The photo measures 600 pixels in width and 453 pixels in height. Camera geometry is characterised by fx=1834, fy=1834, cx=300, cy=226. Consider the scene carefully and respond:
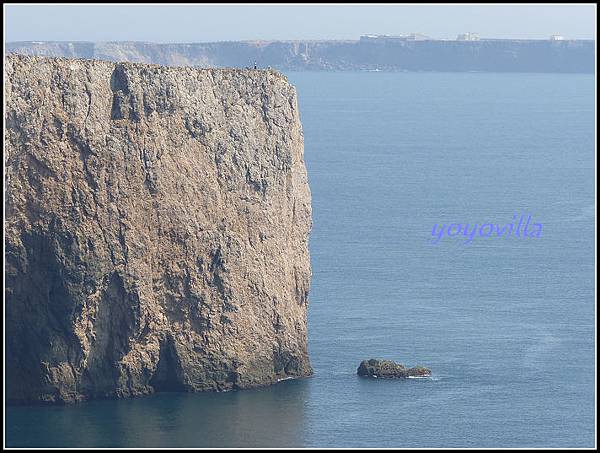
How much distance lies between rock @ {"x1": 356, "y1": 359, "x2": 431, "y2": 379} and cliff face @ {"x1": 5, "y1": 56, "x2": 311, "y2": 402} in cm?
350

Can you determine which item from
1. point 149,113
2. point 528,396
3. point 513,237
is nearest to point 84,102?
point 149,113

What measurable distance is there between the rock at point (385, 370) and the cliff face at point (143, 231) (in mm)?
3503

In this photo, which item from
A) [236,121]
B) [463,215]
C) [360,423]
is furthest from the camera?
[463,215]

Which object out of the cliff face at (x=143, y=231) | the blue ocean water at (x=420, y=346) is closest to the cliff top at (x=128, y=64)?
the cliff face at (x=143, y=231)

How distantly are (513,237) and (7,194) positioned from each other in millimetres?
57187

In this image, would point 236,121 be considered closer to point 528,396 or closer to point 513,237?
point 528,396

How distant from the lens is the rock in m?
93.4

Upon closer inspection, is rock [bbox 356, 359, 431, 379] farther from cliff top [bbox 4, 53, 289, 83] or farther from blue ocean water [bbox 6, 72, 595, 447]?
cliff top [bbox 4, 53, 289, 83]

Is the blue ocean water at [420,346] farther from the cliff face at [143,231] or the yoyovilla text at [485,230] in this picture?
the cliff face at [143,231]

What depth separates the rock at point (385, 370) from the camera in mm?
93438

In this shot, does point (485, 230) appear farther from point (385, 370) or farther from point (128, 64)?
point (128, 64)

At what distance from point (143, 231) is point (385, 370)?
14.8 meters

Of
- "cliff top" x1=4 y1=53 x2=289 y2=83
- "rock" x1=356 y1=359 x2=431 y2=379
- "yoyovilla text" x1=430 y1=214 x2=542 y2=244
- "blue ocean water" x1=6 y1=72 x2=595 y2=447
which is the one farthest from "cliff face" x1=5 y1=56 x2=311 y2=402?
"yoyovilla text" x1=430 y1=214 x2=542 y2=244

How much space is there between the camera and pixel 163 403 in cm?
8781
